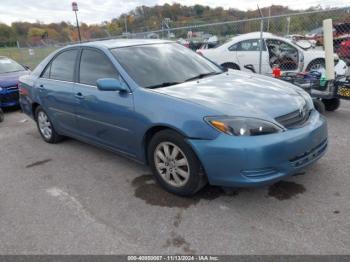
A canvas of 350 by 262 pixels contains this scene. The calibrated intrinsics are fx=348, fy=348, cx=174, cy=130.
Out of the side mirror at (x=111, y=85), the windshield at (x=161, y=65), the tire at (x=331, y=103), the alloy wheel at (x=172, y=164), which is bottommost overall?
the tire at (x=331, y=103)

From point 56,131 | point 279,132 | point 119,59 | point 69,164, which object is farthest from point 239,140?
point 56,131

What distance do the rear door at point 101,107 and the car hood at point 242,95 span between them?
537 millimetres

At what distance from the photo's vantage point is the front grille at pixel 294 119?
323 cm

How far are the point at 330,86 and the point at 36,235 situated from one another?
16.8 feet

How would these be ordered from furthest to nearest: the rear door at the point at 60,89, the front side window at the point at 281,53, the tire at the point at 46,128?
the front side window at the point at 281,53, the tire at the point at 46,128, the rear door at the point at 60,89

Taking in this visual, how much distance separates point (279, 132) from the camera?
122 inches

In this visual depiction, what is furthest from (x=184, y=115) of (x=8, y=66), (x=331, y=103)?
(x=8, y=66)

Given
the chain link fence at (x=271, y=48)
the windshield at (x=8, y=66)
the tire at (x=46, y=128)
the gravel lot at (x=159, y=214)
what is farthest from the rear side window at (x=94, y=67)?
the windshield at (x=8, y=66)

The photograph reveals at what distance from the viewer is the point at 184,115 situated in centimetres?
325

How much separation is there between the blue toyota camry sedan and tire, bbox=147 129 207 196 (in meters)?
0.01

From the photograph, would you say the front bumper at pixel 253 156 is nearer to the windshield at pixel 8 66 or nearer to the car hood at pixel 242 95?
the car hood at pixel 242 95

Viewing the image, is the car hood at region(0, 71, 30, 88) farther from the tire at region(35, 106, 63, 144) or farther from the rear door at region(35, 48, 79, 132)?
the rear door at region(35, 48, 79, 132)

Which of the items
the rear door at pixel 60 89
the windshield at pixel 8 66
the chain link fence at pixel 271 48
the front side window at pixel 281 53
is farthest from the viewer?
the front side window at pixel 281 53

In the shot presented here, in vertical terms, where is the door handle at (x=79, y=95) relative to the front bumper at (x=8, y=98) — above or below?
above
